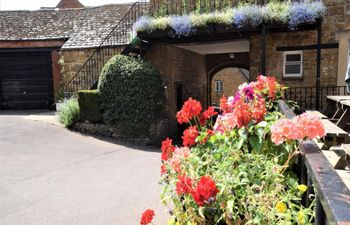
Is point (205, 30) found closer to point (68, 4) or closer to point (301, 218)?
point (301, 218)

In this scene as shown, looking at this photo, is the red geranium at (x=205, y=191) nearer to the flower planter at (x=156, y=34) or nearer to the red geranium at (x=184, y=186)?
the red geranium at (x=184, y=186)

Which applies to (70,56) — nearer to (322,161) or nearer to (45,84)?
(45,84)

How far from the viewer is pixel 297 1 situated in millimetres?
9273

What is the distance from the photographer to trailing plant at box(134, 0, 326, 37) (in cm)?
839

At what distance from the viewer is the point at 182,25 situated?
30.9ft

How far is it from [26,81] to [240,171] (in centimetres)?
1723

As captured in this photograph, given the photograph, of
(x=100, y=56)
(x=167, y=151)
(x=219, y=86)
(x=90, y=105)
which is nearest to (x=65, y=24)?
(x=100, y=56)

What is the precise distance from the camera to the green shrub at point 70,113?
11.0 meters

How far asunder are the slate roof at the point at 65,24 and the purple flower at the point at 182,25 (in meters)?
5.90

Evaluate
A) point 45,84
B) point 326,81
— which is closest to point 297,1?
point 326,81

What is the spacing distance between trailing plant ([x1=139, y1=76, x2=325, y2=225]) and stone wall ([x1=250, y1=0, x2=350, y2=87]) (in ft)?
23.5

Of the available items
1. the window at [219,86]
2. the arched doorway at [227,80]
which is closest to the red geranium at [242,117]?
the arched doorway at [227,80]

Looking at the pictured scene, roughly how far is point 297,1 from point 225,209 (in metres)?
8.77

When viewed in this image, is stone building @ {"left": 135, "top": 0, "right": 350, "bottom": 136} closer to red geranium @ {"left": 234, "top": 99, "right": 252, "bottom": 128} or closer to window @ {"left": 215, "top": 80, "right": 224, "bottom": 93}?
red geranium @ {"left": 234, "top": 99, "right": 252, "bottom": 128}
